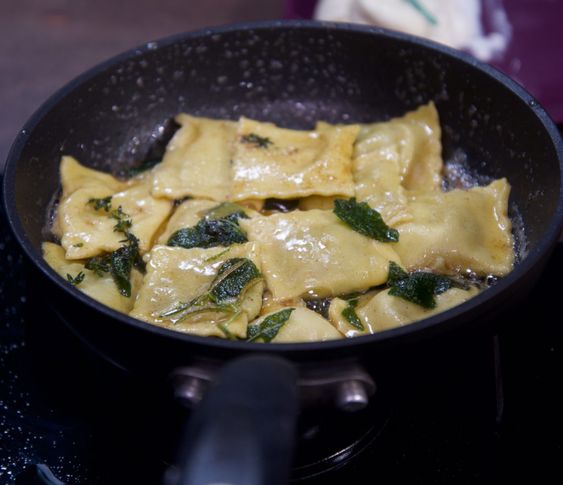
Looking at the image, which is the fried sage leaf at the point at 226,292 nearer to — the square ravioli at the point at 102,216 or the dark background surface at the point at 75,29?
the square ravioli at the point at 102,216

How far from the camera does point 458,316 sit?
1.10 metres

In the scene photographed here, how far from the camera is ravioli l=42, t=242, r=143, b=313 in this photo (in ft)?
4.85

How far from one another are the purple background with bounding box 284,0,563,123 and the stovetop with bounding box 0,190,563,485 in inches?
46.8

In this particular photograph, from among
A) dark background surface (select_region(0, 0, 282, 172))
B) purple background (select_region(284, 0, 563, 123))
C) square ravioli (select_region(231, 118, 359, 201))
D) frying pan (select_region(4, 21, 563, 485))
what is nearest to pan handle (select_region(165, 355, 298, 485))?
frying pan (select_region(4, 21, 563, 485))

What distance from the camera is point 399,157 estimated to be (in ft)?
6.15

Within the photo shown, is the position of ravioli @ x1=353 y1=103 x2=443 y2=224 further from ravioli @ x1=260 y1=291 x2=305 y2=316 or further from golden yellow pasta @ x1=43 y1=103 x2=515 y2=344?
ravioli @ x1=260 y1=291 x2=305 y2=316

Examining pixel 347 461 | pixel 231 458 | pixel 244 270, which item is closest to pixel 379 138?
pixel 244 270

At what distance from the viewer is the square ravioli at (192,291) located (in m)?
1.37

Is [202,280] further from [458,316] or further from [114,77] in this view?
[114,77]

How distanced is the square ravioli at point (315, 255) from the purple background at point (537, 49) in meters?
1.28

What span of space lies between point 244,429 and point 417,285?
748 mm

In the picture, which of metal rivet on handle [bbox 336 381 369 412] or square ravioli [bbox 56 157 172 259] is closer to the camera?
Result: metal rivet on handle [bbox 336 381 369 412]

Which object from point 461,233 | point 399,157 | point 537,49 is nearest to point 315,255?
point 461,233

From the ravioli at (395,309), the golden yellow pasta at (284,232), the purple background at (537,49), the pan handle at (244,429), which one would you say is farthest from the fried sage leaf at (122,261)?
the purple background at (537,49)
